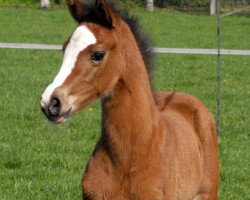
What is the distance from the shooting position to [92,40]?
14.6 ft

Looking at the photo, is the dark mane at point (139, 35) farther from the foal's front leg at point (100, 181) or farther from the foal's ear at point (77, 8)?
the foal's front leg at point (100, 181)

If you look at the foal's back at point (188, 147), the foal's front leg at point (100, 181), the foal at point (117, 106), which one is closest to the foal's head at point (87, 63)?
the foal at point (117, 106)

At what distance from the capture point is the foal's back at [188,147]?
5008 millimetres

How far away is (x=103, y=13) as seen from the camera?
4.55m

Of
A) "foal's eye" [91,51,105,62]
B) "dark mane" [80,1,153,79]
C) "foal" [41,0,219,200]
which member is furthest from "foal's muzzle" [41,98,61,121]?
"dark mane" [80,1,153,79]

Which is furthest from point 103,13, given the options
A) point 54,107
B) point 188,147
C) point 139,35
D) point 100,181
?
point 188,147

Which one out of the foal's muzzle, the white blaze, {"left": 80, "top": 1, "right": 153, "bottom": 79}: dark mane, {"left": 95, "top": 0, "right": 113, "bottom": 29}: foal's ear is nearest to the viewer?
the foal's muzzle

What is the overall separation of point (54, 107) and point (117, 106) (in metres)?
0.52

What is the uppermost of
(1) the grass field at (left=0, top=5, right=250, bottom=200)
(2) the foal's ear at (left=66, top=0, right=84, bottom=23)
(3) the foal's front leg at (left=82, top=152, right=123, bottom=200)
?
(2) the foal's ear at (left=66, top=0, right=84, bottom=23)

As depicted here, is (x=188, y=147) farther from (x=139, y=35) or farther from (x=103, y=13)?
(x=103, y=13)

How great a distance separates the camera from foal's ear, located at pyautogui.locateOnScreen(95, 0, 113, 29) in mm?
4535

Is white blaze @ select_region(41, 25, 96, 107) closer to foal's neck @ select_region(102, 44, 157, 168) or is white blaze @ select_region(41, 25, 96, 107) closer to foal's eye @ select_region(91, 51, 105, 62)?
foal's eye @ select_region(91, 51, 105, 62)

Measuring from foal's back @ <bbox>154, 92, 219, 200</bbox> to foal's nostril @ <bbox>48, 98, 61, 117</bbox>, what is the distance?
880 mm

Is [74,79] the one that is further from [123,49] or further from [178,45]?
[178,45]
